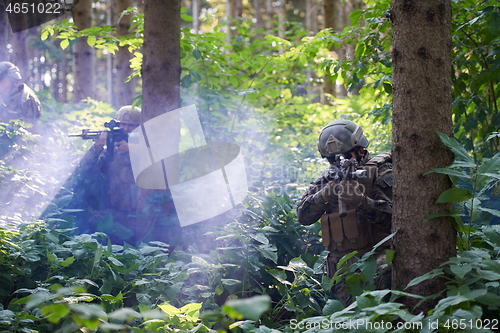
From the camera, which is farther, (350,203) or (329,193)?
(329,193)

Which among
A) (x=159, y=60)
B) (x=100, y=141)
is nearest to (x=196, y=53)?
(x=159, y=60)

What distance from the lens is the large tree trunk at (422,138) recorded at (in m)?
2.27

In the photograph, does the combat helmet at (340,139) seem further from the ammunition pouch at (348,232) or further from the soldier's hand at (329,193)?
the ammunition pouch at (348,232)

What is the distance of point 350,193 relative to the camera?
2.90m

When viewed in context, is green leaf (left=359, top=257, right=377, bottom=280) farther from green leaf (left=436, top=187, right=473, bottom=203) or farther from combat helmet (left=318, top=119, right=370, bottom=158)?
combat helmet (left=318, top=119, right=370, bottom=158)

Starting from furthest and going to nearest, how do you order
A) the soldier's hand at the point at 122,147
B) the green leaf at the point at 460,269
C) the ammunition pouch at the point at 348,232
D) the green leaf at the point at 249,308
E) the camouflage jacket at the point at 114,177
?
the soldier's hand at the point at 122,147, the camouflage jacket at the point at 114,177, the ammunition pouch at the point at 348,232, the green leaf at the point at 460,269, the green leaf at the point at 249,308

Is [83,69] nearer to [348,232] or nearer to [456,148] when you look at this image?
[348,232]

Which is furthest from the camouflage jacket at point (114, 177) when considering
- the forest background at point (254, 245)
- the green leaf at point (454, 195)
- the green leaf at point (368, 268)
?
the green leaf at point (454, 195)

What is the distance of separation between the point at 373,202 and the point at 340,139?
1.97 feet

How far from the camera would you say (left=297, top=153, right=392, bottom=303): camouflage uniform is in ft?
10.1

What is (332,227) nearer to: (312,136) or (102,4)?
(312,136)

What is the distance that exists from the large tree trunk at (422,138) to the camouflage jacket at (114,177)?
12.7ft

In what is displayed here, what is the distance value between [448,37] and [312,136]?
528 centimetres

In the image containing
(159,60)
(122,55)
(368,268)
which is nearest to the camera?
(368,268)
